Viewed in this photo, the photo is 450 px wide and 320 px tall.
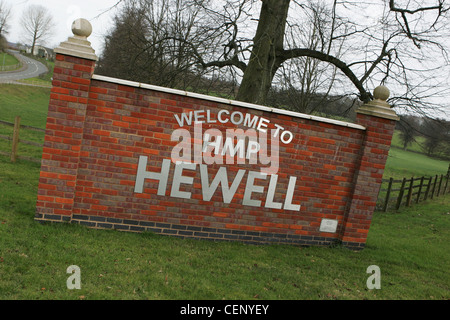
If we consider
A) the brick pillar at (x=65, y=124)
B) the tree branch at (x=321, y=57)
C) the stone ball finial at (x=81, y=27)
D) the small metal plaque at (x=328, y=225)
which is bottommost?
the small metal plaque at (x=328, y=225)

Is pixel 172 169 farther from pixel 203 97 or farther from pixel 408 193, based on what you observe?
pixel 408 193

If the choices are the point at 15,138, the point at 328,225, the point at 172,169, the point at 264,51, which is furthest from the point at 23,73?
the point at 328,225

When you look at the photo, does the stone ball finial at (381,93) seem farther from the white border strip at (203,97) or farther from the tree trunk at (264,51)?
the tree trunk at (264,51)

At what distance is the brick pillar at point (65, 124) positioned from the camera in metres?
5.46

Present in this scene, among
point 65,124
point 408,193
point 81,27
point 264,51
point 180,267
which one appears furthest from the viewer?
point 408,193

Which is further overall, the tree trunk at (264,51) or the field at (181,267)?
the tree trunk at (264,51)

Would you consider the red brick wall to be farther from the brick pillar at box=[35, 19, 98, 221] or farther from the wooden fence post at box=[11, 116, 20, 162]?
the wooden fence post at box=[11, 116, 20, 162]

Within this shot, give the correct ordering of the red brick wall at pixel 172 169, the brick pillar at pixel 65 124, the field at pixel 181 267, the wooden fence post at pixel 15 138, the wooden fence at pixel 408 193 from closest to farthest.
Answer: the field at pixel 181 267
the brick pillar at pixel 65 124
the red brick wall at pixel 172 169
the wooden fence post at pixel 15 138
the wooden fence at pixel 408 193

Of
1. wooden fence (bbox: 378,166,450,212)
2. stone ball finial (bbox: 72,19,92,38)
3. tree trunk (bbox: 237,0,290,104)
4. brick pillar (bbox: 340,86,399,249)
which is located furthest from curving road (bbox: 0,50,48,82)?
brick pillar (bbox: 340,86,399,249)

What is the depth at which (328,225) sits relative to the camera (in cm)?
698

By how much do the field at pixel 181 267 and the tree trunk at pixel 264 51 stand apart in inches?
168

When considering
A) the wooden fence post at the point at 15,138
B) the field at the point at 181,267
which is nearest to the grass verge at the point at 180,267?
the field at the point at 181,267

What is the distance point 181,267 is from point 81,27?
3.64 meters
